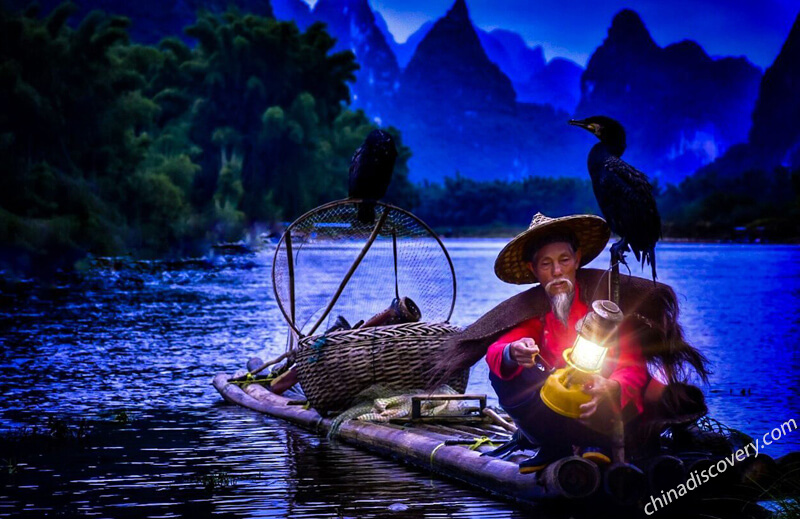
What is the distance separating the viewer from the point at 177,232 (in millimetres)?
42125

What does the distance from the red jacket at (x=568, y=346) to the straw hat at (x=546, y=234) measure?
0.29 meters

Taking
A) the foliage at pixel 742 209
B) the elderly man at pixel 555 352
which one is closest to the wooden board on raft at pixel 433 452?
the elderly man at pixel 555 352

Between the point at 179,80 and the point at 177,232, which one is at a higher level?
the point at 179,80

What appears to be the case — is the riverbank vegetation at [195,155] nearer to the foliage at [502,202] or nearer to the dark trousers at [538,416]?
the foliage at [502,202]

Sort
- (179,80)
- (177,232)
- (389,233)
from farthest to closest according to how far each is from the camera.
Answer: (179,80) < (177,232) < (389,233)

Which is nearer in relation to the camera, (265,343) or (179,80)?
(265,343)

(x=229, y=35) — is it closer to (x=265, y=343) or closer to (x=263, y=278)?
(x=263, y=278)

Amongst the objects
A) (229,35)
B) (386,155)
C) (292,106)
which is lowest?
(386,155)

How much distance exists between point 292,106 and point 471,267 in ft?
60.7

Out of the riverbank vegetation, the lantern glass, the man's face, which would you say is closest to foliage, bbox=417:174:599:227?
the riverbank vegetation

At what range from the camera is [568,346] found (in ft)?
17.0

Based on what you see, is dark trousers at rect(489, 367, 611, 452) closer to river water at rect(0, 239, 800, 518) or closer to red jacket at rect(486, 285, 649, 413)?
red jacket at rect(486, 285, 649, 413)

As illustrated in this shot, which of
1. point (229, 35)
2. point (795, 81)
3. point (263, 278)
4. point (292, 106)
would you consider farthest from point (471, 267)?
point (795, 81)

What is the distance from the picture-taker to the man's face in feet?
17.1
